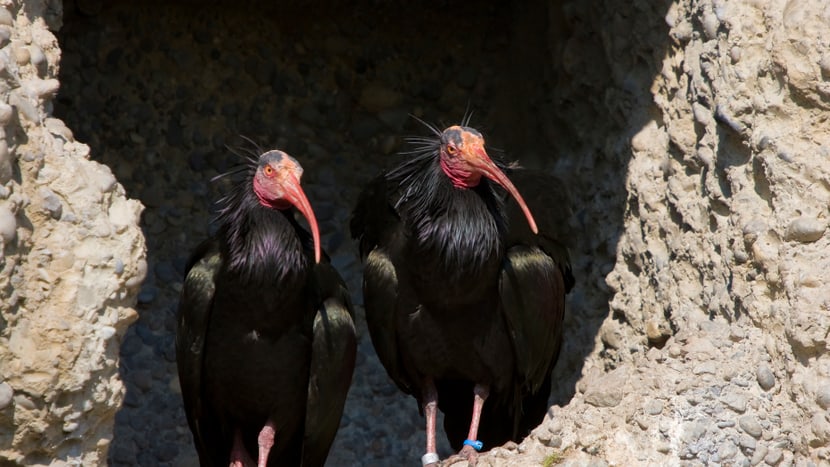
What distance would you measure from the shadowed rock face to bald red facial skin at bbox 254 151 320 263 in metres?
0.96

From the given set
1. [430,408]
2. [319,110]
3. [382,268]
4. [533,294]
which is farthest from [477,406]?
[319,110]

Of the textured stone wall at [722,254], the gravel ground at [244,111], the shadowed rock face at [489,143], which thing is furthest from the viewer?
the gravel ground at [244,111]

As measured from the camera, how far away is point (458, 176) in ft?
21.5

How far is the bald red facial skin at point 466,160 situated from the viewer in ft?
20.9

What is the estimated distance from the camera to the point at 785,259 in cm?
571

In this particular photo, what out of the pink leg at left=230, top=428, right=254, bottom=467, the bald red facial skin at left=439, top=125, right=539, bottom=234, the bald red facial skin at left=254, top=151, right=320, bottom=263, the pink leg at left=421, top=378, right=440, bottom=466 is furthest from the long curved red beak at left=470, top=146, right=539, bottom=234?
the pink leg at left=230, top=428, right=254, bottom=467

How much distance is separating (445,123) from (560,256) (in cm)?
198

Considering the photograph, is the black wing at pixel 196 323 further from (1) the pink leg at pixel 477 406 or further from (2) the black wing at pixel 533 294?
(2) the black wing at pixel 533 294

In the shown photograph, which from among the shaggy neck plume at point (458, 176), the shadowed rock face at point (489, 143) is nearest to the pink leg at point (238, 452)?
the shadowed rock face at point (489, 143)

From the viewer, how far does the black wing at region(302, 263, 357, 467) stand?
646 centimetres

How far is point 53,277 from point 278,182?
140 cm

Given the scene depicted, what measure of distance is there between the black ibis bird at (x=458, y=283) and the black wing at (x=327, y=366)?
27cm

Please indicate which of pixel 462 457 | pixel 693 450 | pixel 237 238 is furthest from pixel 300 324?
pixel 693 450

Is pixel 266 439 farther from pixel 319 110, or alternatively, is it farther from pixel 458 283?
pixel 319 110
